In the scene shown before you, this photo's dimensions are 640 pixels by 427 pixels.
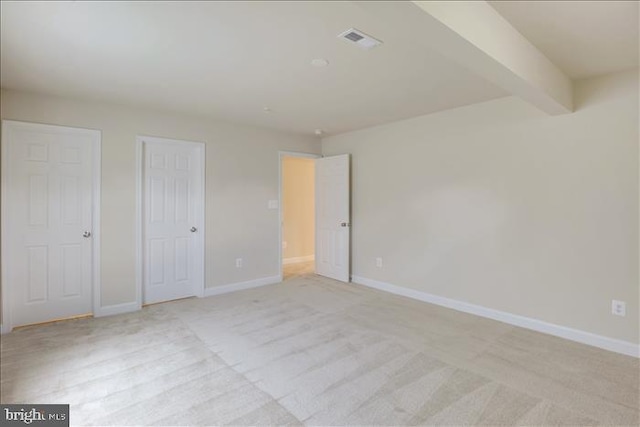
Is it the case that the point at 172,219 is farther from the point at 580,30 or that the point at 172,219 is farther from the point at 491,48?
the point at 580,30

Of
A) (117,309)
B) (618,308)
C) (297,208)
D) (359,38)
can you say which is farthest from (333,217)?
(618,308)

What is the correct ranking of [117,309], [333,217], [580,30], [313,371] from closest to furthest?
[580,30]
[313,371]
[117,309]
[333,217]

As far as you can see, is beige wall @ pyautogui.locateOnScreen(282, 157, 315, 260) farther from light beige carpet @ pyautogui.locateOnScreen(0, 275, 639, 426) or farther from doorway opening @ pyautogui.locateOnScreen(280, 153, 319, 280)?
light beige carpet @ pyautogui.locateOnScreen(0, 275, 639, 426)

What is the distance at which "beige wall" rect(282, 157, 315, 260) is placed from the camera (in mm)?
6719

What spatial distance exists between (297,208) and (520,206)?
431 cm

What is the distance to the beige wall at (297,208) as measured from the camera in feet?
22.0

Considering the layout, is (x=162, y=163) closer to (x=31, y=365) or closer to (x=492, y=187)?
(x=31, y=365)

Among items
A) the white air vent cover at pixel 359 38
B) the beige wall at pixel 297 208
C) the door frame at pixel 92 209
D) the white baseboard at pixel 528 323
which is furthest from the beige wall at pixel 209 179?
the white air vent cover at pixel 359 38

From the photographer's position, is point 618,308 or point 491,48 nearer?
point 491,48

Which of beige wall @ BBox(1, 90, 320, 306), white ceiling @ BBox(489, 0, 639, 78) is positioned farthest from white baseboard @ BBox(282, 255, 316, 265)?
white ceiling @ BBox(489, 0, 639, 78)

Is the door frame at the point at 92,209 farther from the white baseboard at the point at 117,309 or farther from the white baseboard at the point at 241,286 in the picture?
the white baseboard at the point at 241,286

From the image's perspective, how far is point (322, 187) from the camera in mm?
5531

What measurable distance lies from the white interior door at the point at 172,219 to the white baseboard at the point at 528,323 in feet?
8.58

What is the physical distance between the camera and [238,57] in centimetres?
250
